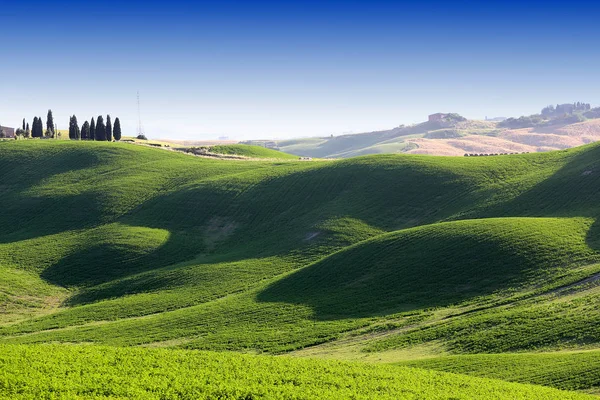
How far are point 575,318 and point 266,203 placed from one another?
72931 mm

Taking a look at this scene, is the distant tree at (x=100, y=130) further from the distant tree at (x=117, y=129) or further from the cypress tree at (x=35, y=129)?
the cypress tree at (x=35, y=129)

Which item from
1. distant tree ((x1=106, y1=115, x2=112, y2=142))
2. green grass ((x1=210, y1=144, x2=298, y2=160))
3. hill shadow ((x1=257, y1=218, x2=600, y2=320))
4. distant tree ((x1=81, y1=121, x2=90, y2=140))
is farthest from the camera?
distant tree ((x1=81, y1=121, x2=90, y2=140))

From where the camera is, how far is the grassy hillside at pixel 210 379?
103ft

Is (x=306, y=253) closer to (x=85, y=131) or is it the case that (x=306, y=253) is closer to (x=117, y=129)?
(x=117, y=129)

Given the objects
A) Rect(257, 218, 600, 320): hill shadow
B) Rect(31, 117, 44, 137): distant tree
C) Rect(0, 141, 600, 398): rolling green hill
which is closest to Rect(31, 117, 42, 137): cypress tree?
Rect(31, 117, 44, 137): distant tree

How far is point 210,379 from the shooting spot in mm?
34531

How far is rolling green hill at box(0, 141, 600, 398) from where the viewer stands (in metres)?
61.0

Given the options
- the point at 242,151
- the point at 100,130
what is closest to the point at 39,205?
the point at 100,130

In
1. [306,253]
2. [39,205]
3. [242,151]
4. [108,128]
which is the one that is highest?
[108,128]

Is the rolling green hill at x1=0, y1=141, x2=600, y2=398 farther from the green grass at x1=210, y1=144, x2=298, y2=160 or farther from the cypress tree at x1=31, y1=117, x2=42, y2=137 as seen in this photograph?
the cypress tree at x1=31, y1=117, x2=42, y2=137

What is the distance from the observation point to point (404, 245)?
81.2m

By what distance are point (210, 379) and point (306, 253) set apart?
60241 millimetres

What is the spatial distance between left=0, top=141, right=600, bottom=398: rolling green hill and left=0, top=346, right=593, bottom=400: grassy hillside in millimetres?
10708

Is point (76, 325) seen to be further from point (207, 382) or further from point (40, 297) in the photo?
point (207, 382)
